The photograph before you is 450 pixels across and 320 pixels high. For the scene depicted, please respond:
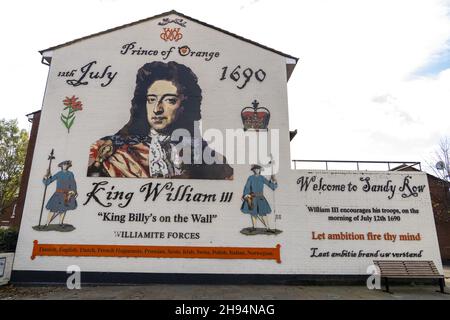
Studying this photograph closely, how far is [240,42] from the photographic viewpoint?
44.9 feet

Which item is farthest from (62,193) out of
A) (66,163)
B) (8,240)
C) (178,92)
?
(178,92)

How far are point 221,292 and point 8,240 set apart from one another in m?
8.78

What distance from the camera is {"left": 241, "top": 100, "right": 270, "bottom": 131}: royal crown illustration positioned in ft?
41.2

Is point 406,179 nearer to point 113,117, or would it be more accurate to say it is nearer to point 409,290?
point 409,290

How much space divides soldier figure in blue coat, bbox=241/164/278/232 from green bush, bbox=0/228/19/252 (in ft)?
30.7

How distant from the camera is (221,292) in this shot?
381 inches

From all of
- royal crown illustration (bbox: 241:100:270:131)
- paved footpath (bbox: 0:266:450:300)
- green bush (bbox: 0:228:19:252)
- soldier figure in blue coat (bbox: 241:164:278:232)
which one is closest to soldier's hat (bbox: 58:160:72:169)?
green bush (bbox: 0:228:19:252)

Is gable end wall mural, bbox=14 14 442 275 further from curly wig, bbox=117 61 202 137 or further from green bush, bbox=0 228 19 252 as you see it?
green bush, bbox=0 228 19 252

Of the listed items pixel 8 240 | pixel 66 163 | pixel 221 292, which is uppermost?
pixel 66 163

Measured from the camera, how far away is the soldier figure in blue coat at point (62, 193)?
11.3m

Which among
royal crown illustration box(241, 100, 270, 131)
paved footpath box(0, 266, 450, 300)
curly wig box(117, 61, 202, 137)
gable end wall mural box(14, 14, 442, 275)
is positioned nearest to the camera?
paved footpath box(0, 266, 450, 300)

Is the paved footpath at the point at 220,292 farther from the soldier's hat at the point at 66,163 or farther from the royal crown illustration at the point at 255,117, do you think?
the royal crown illustration at the point at 255,117
